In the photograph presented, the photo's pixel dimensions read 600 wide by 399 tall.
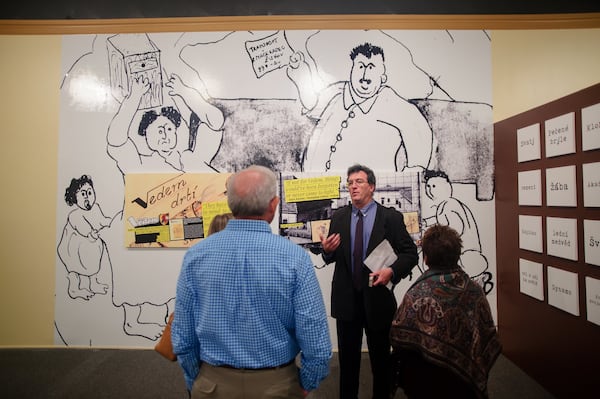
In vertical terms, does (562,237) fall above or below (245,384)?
above

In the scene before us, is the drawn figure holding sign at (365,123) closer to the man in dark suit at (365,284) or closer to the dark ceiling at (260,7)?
the dark ceiling at (260,7)

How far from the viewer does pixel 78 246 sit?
2973mm

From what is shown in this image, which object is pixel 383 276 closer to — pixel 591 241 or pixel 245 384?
pixel 245 384

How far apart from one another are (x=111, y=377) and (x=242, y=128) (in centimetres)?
226

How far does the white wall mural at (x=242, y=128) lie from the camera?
2.91 metres

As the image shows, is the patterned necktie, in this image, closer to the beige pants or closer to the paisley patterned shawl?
the paisley patterned shawl

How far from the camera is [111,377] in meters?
2.48

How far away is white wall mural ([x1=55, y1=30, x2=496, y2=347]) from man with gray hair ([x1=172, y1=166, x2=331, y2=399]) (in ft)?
5.57

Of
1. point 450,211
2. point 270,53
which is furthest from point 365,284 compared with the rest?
point 270,53

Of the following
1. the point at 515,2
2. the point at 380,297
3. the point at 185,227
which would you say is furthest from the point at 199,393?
the point at 515,2

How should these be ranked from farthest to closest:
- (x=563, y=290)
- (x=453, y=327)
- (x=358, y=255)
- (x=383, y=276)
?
(x=563, y=290) < (x=358, y=255) < (x=383, y=276) < (x=453, y=327)

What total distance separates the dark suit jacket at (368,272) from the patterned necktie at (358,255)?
26 millimetres

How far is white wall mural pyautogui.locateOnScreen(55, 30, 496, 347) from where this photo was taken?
9.53 ft

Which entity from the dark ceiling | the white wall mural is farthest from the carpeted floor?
the dark ceiling
